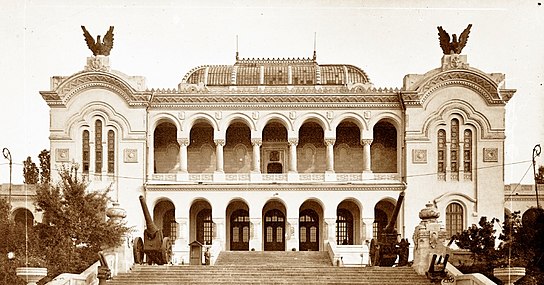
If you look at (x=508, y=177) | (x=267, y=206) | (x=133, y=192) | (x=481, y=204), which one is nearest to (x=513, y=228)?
(x=481, y=204)

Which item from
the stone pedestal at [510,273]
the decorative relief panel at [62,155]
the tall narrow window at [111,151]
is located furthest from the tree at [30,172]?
the stone pedestal at [510,273]

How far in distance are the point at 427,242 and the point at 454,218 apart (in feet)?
66.6

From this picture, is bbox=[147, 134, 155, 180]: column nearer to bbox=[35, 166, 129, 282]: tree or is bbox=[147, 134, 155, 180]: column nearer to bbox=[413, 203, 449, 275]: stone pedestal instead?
bbox=[35, 166, 129, 282]: tree

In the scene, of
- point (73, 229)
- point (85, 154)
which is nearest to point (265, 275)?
point (73, 229)

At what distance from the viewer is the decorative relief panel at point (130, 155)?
2020 inches

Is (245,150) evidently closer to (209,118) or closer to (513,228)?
(209,118)

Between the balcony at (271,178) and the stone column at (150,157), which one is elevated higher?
the stone column at (150,157)

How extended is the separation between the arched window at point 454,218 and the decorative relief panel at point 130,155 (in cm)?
1776

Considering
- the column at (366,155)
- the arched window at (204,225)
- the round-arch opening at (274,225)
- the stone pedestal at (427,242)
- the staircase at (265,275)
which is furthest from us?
the round-arch opening at (274,225)

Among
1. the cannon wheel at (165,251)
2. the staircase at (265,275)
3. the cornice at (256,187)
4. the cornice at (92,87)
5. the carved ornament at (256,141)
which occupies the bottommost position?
the staircase at (265,275)

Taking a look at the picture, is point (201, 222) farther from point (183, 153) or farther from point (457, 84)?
point (457, 84)

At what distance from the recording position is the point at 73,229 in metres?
36.9

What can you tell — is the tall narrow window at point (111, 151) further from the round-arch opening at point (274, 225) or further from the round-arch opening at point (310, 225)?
the round-arch opening at point (310, 225)

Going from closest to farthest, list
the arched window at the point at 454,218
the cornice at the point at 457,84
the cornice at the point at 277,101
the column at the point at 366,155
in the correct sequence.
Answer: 1. the arched window at the point at 454,218
2. the cornice at the point at 457,84
3. the cornice at the point at 277,101
4. the column at the point at 366,155
